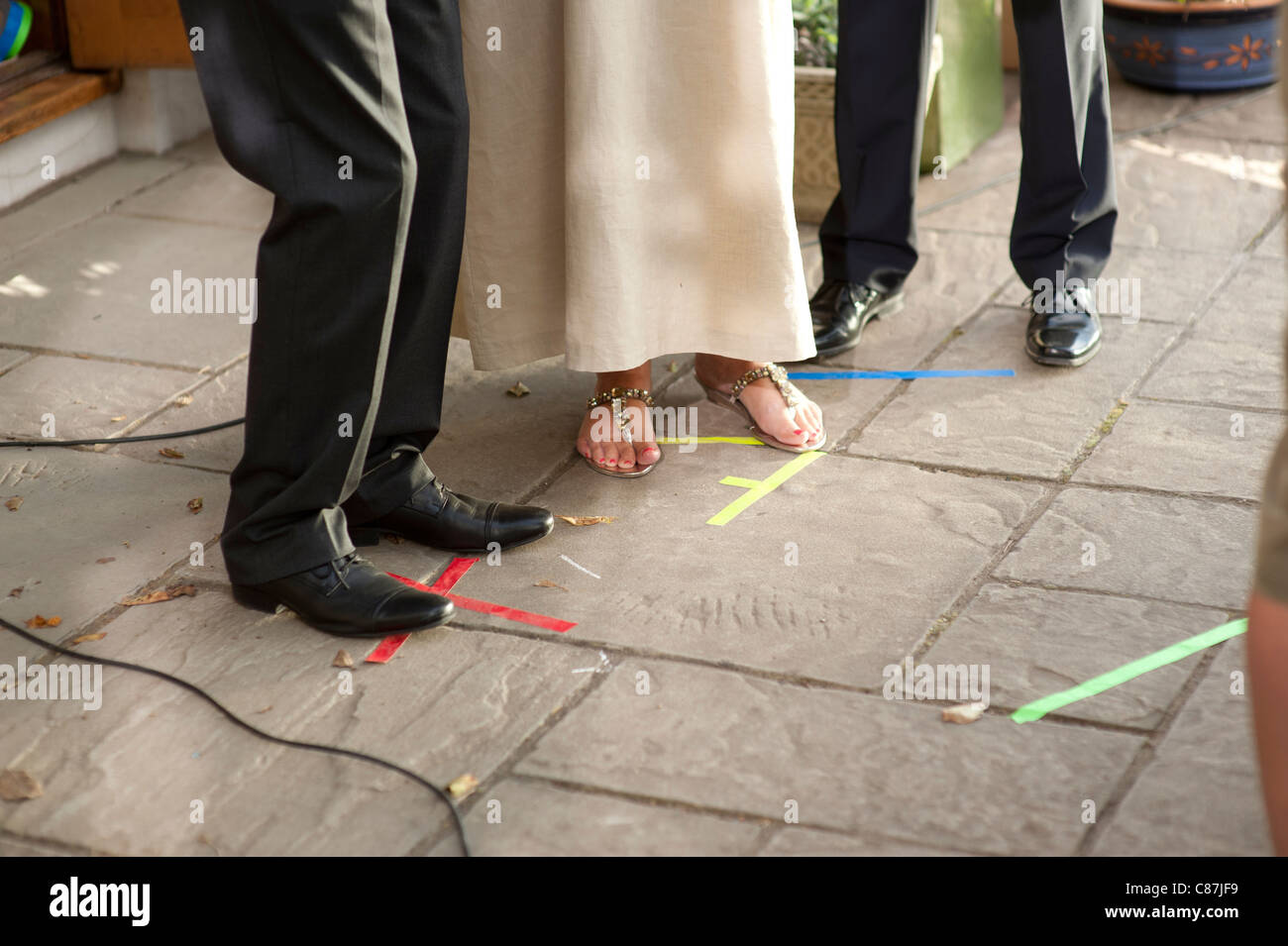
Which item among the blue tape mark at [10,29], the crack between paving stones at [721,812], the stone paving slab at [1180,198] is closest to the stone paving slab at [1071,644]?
the crack between paving stones at [721,812]

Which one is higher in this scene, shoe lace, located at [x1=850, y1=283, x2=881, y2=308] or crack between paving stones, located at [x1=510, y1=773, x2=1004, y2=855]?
crack between paving stones, located at [x1=510, y1=773, x2=1004, y2=855]

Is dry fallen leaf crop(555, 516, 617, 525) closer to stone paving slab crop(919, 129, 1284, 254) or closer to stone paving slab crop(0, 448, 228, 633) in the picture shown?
stone paving slab crop(0, 448, 228, 633)

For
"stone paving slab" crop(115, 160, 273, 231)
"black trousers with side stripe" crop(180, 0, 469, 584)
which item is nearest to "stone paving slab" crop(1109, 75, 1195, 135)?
"stone paving slab" crop(115, 160, 273, 231)

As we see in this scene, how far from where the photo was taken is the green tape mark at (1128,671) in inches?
79.6

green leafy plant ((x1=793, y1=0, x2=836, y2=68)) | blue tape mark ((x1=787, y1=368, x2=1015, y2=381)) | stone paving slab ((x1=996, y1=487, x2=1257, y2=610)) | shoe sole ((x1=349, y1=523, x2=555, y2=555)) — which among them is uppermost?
green leafy plant ((x1=793, y1=0, x2=836, y2=68))

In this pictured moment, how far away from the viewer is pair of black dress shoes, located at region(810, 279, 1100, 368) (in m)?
3.15

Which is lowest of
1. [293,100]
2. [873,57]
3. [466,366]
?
[466,366]

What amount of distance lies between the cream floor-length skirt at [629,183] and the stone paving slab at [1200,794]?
106 cm

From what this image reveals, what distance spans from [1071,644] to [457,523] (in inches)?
39.7

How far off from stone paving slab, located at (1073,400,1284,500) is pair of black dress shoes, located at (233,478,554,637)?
1057 mm
